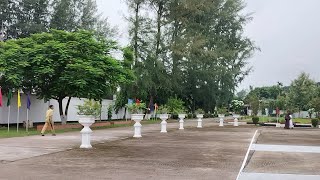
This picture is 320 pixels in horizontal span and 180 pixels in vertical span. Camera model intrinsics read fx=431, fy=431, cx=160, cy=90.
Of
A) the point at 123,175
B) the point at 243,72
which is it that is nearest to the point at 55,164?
the point at 123,175

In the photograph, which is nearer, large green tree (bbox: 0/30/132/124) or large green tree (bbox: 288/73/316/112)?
large green tree (bbox: 0/30/132/124)

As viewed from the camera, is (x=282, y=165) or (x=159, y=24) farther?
(x=159, y=24)

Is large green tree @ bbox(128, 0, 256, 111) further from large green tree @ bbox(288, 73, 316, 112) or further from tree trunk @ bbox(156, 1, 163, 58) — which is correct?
large green tree @ bbox(288, 73, 316, 112)

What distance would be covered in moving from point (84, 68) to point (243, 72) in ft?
137

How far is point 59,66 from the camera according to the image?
26500 millimetres

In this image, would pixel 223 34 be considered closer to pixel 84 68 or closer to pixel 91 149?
pixel 84 68

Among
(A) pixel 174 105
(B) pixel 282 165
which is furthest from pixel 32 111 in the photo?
(B) pixel 282 165

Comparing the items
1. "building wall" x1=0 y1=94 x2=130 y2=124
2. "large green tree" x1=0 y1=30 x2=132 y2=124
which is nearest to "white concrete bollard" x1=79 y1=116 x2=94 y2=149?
"large green tree" x1=0 y1=30 x2=132 y2=124

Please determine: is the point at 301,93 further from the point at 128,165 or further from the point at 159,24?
the point at 128,165

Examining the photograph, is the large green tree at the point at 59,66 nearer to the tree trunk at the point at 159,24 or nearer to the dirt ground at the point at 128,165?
the dirt ground at the point at 128,165

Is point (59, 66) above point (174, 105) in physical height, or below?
above

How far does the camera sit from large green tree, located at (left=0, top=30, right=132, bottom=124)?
84.2 feet

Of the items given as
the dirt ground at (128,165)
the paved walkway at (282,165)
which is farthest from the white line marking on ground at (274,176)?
the dirt ground at (128,165)

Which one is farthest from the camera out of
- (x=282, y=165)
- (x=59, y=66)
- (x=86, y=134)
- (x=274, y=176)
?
(x=59, y=66)
